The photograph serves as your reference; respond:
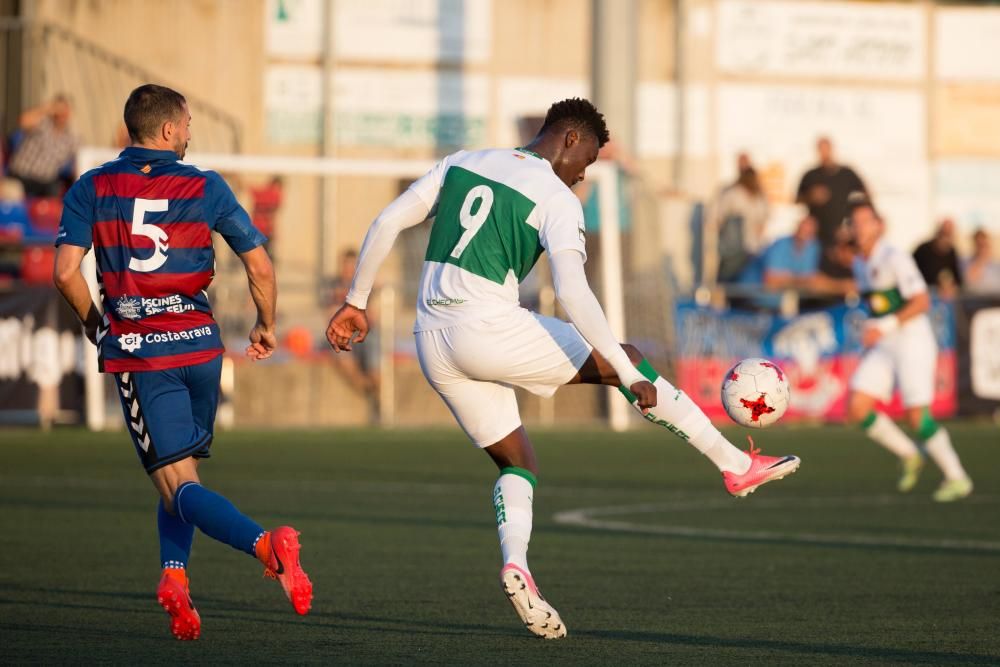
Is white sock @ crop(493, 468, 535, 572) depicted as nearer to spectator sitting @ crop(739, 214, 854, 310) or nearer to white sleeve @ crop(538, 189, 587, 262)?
white sleeve @ crop(538, 189, 587, 262)

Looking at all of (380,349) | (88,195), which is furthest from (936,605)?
(380,349)

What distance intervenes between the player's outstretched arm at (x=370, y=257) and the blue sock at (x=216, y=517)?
0.87 metres

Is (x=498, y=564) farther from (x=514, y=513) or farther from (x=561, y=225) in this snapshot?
(x=561, y=225)

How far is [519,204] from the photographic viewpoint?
296 inches

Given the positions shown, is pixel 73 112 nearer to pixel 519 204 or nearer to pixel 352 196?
pixel 352 196

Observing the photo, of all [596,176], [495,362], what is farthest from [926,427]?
[596,176]

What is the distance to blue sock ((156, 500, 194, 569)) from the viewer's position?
298 inches

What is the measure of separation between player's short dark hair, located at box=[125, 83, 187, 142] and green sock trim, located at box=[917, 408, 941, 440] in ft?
29.4

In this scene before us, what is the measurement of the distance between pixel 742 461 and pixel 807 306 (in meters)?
17.1

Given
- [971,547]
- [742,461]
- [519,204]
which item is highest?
[519,204]

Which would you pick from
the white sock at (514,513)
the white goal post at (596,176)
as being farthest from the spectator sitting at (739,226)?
the white sock at (514,513)

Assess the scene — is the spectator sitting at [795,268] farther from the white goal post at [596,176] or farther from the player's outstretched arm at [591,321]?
the player's outstretched arm at [591,321]

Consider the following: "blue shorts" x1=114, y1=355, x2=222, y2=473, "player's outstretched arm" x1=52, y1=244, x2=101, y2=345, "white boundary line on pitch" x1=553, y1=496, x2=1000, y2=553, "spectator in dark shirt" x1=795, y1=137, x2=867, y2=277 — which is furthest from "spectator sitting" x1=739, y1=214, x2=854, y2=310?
"player's outstretched arm" x1=52, y1=244, x2=101, y2=345

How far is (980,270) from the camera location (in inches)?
1109
